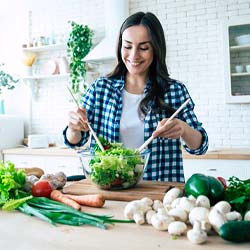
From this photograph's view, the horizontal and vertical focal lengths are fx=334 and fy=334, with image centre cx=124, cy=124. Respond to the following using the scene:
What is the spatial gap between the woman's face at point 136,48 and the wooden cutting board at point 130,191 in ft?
1.90

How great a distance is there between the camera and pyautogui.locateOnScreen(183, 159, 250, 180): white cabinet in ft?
9.70

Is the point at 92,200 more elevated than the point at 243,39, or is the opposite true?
the point at 243,39

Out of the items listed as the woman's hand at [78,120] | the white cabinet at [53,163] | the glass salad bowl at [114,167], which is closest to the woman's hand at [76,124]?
the woman's hand at [78,120]

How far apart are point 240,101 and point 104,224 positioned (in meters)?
2.72

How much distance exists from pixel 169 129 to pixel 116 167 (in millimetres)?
260

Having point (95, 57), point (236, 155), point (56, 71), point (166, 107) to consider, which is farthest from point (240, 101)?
point (56, 71)

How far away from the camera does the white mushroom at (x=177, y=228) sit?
86 centimetres

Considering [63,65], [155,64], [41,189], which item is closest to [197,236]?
[41,189]

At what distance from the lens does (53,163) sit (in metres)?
3.67

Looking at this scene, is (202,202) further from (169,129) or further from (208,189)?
(169,129)

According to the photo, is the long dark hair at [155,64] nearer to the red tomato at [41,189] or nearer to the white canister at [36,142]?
the red tomato at [41,189]

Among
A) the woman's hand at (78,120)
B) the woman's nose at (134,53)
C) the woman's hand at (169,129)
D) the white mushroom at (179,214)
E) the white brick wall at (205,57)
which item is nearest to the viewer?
the white mushroom at (179,214)

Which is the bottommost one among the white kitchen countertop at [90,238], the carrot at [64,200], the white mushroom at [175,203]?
the white kitchen countertop at [90,238]

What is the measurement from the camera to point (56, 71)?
14.0 ft
